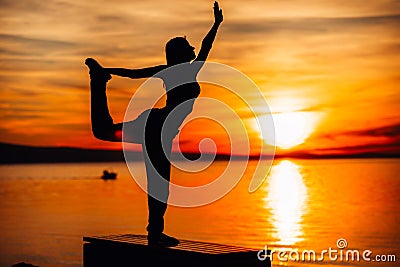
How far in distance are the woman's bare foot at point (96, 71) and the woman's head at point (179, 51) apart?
35.4 inches

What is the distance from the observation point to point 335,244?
44844mm

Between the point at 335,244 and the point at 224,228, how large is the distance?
8.40m

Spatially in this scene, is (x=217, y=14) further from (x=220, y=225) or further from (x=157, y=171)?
(x=220, y=225)

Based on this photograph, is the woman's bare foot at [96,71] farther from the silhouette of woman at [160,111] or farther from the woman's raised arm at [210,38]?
the woman's raised arm at [210,38]

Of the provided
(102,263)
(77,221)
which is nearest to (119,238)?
(102,263)

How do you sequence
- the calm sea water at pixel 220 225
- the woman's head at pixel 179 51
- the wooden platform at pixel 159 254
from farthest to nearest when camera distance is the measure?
Answer: the calm sea water at pixel 220 225
the woman's head at pixel 179 51
the wooden platform at pixel 159 254

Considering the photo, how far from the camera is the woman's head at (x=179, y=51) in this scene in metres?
10.8

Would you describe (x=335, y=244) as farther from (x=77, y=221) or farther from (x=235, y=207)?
(x=235, y=207)

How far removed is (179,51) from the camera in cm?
1075

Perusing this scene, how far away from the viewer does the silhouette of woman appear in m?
10.6

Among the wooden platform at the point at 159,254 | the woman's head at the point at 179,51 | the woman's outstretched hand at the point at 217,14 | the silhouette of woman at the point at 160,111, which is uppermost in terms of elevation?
the woman's outstretched hand at the point at 217,14

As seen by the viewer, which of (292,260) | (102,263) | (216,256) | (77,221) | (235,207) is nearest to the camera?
(216,256)

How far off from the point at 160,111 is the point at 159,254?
197 cm

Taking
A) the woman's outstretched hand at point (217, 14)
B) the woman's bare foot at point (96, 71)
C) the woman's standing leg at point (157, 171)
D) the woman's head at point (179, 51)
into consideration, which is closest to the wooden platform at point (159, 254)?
the woman's standing leg at point (157, 171)
